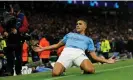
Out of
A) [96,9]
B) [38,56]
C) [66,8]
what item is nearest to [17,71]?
[38,56]

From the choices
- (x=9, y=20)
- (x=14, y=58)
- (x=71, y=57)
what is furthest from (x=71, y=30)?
(x=71, y=57)

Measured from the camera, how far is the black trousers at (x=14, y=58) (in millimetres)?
13905

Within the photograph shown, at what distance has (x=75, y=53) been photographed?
36.4ft

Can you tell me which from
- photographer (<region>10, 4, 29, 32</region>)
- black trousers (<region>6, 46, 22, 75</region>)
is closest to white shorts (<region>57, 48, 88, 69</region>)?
photographer (<region>10, 4, 29, 32</region>)

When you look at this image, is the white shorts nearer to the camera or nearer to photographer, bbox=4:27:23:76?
the camera

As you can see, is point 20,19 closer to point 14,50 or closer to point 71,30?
point 14,50

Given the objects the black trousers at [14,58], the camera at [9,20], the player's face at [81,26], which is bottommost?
the black trousers at [14,58]

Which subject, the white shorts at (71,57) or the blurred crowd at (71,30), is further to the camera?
the blurred crowd at (71,30)

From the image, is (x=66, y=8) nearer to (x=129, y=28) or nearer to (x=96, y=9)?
(x=96, y=9)

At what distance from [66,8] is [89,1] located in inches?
208

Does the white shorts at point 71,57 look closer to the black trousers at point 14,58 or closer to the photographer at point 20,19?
the photographer at point 20,19

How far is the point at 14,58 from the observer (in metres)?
14.1

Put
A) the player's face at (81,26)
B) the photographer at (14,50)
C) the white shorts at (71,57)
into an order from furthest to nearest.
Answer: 1. the photographer at (14,50)
2. the player's face at (81,26)
3. the white shorts at (71,57)

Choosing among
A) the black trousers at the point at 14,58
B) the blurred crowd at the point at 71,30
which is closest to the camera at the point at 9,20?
the blurred crowd at the point at 71,30
